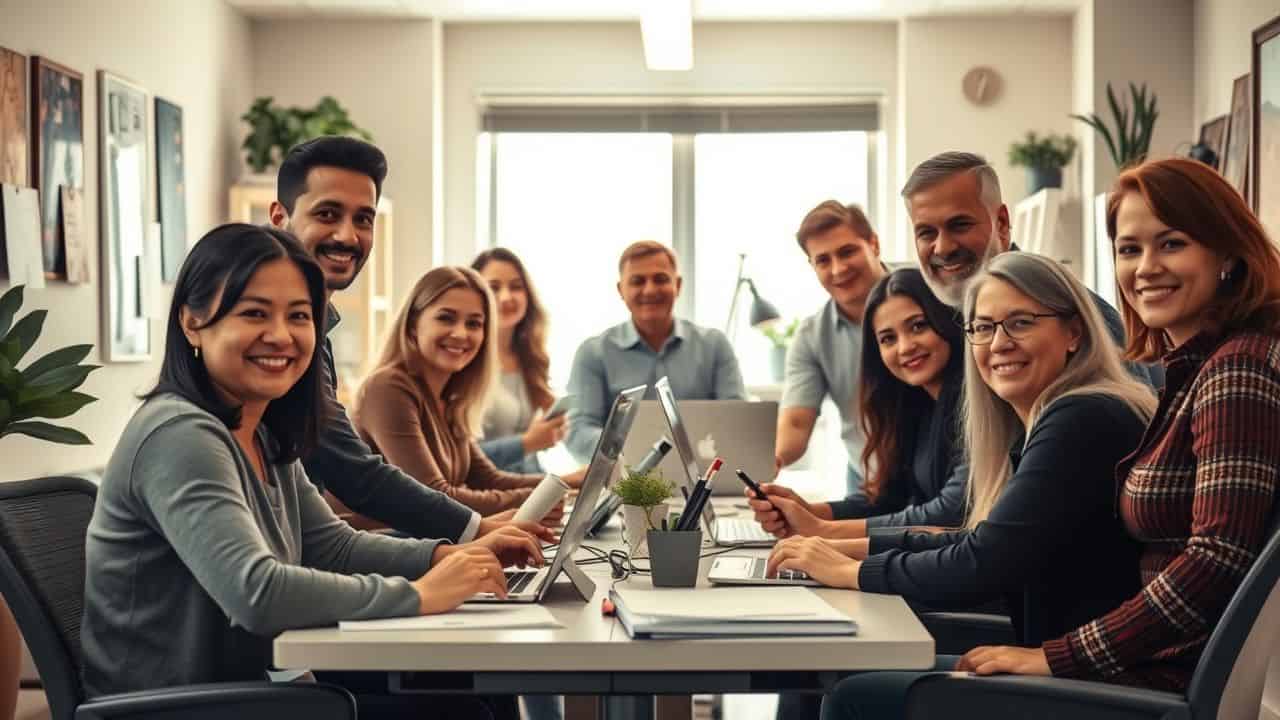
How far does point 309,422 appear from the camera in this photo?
6.52 ft

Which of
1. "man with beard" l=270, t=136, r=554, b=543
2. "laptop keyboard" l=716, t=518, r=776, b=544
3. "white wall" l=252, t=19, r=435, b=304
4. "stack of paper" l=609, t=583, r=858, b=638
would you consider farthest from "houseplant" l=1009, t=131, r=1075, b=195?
"stack of paper" l=609, t=583, r=858, b=638

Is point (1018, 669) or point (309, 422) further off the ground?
point (309, 422)

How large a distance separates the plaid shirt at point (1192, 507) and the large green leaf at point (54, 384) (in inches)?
96.0

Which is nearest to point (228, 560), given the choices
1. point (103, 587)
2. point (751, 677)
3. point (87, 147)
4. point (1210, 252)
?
point (103, 587)

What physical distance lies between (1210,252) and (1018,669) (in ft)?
2.02

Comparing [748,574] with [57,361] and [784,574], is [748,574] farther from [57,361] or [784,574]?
[57,361]

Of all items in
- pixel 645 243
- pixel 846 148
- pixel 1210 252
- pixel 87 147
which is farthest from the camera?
pixel 846 148

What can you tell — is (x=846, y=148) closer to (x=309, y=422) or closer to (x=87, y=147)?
(x=87, y=147)

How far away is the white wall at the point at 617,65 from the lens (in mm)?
7188

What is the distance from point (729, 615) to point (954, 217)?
160cm

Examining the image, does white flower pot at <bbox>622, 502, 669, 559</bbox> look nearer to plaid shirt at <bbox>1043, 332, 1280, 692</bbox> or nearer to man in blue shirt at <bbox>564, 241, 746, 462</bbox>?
plaid shirt at <bbox>1043, 332, 1280, 692</bbox>

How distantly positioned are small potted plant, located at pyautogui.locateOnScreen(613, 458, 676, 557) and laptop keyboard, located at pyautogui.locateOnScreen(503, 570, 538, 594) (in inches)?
8.1

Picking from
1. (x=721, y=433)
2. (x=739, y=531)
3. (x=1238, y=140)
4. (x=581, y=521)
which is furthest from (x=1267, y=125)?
(x=581, y=521)

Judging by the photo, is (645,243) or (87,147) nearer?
(645,243)
